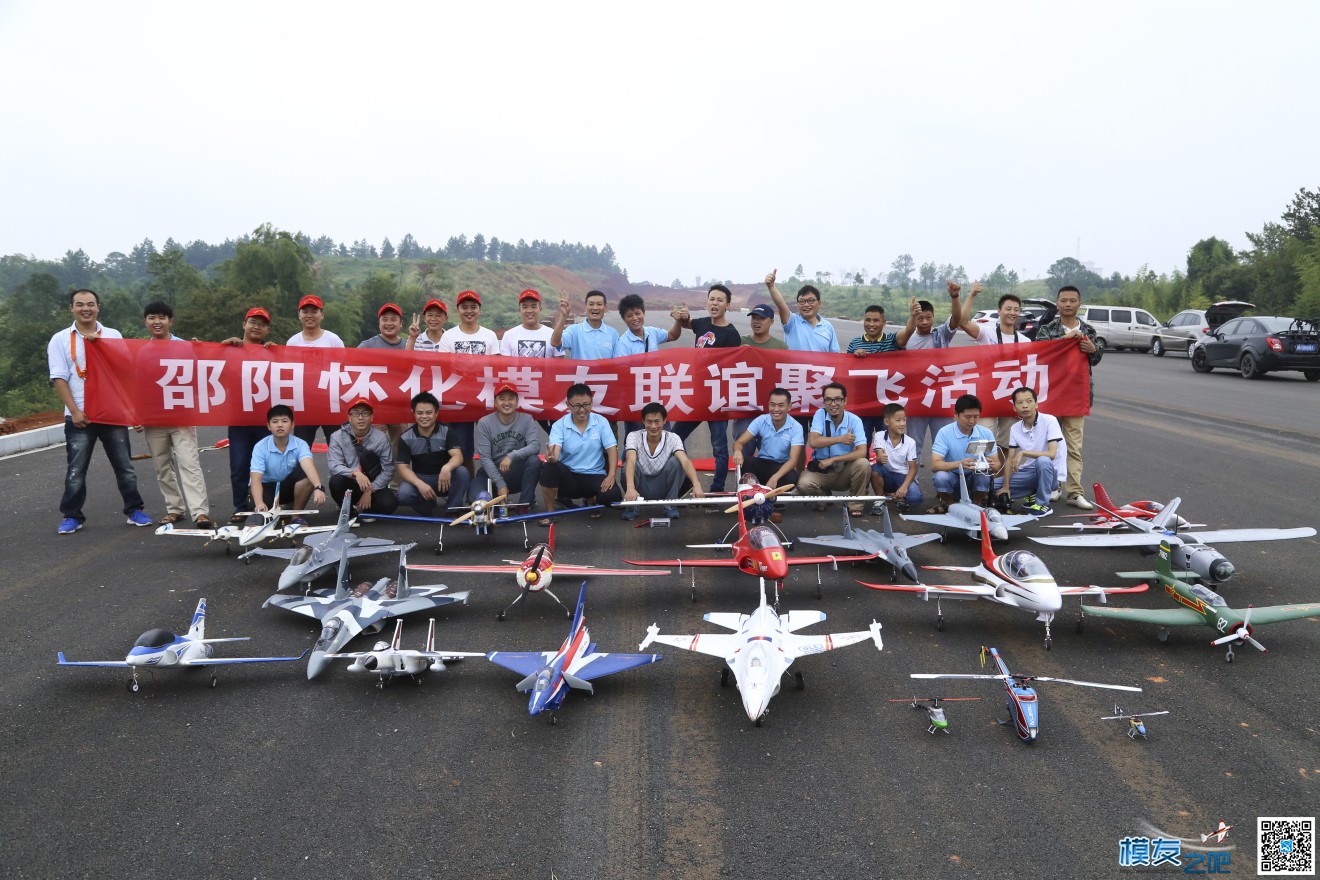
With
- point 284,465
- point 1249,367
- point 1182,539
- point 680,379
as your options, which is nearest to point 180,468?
point 284,465

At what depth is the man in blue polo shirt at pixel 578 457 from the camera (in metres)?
10.2

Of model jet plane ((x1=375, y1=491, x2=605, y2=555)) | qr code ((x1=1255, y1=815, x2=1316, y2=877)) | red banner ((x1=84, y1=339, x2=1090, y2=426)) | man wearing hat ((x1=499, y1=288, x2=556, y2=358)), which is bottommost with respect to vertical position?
qr code ((x1=1255, y1=815, x2=1316, y2=877))

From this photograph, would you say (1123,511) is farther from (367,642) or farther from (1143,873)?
(367,642)

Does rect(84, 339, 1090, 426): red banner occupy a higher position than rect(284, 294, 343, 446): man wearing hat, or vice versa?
rect(284, 294, 343, 446): man wearing hat

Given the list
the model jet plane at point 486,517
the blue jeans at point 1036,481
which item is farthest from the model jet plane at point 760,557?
the blue jeans at point 1036,481

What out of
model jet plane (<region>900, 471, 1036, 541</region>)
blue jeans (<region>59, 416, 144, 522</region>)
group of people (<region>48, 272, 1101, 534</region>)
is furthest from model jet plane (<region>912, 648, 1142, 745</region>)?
blue jeans (<region>59, 416, 144, 522</region>)

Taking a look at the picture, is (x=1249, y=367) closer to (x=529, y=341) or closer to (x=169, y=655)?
(x=529, y=341)

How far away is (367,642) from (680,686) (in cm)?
283

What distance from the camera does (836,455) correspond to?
1041 centimetres

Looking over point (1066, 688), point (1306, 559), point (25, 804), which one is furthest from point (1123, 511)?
point (25, 804)

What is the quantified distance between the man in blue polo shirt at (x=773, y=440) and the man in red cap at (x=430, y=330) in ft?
14.8

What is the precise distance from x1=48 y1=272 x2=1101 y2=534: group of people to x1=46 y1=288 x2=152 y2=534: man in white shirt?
0.06 ft

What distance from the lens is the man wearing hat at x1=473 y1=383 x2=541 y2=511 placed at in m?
10.2

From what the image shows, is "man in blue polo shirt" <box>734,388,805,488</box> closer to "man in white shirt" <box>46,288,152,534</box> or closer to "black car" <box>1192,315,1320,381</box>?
"man in white shirt" <box>46,288,152,534</box>
